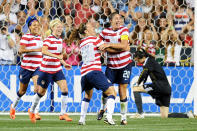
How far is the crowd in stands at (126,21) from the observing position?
10461 millimetres

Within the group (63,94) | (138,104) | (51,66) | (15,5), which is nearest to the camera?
(51,66)

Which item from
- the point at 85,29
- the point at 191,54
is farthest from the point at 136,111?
the point at 85,29

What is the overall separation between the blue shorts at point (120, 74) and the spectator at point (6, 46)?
130 inches

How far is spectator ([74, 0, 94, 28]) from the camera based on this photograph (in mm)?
10807

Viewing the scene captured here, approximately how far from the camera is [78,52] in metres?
10.6

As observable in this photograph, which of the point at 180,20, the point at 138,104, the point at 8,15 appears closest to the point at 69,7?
the point at 8,15

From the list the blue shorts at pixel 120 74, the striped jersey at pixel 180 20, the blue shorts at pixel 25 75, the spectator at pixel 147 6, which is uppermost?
the spectator at pixel 147 6

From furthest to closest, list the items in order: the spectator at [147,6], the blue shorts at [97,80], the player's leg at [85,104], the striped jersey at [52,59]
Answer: the spectator at [147,6]
the striped jersey at [52,59]
the player's leg at [85,104]
the blue shorts at [97,80]

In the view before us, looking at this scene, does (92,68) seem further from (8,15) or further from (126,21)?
(126,21)

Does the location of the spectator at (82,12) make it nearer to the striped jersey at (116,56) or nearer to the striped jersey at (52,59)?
the striped jersey at (52,59)

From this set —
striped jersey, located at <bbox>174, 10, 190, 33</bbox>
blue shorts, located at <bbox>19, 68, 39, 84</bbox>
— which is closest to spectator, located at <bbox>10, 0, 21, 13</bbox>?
blue shorts, located at <bbox>19, 68, 39, 84</bbox>

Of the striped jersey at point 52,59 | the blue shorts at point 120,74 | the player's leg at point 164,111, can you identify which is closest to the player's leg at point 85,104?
the blue shorts at point 120,74

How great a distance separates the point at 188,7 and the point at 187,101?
2.19m

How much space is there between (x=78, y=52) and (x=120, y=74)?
310 cm
